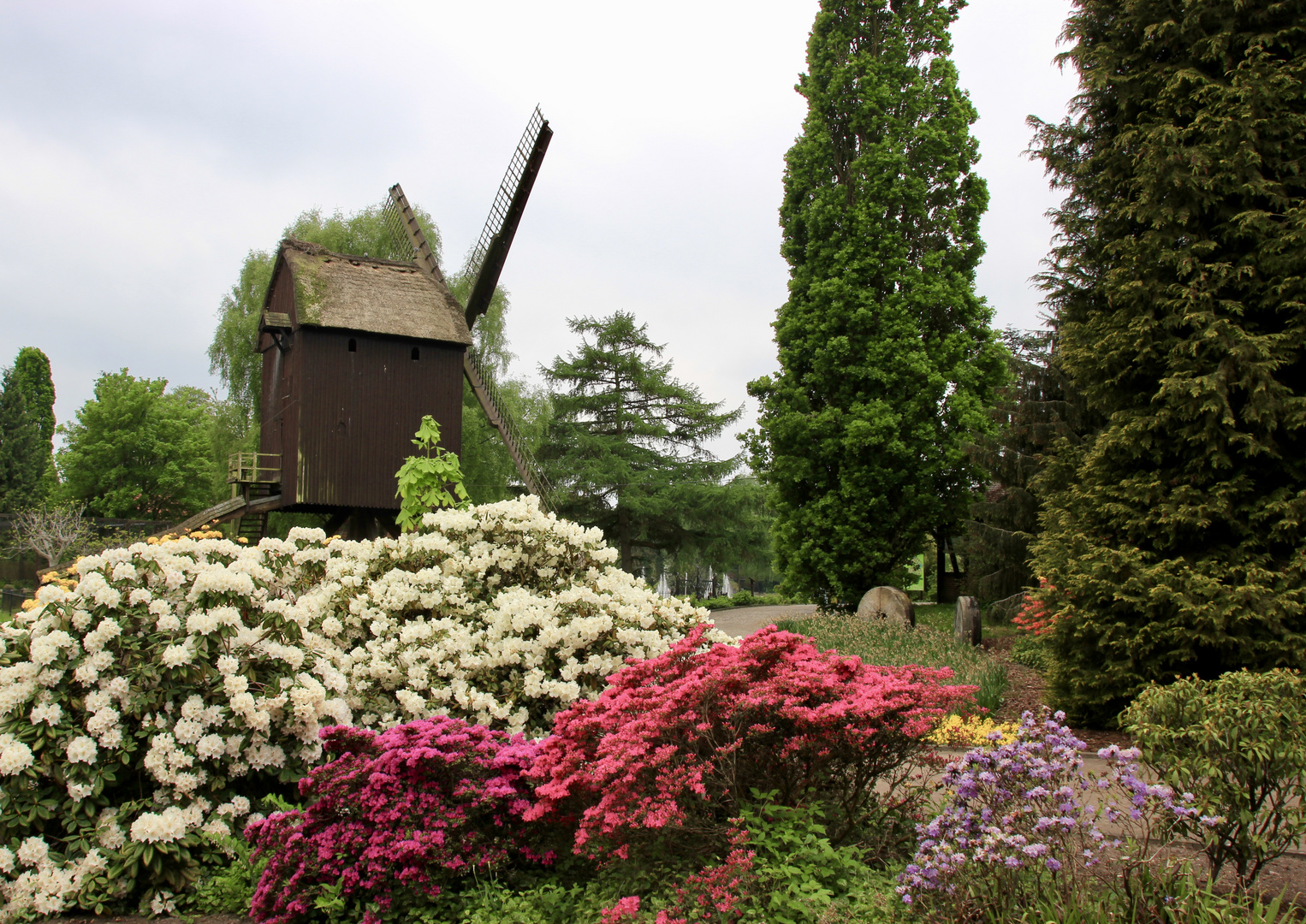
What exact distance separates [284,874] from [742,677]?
2.48 meters

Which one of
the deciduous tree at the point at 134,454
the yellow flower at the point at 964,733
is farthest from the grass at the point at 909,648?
the deciduous tree at the point at 134,454

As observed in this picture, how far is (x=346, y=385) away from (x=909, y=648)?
42.4ft

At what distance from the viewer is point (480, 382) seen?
74.3 feet

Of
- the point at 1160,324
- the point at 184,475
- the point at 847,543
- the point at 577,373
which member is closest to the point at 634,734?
the point at 1160,324

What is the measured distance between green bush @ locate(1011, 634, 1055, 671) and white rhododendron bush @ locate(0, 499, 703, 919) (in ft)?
25.7

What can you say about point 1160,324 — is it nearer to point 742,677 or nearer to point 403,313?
point 742,677

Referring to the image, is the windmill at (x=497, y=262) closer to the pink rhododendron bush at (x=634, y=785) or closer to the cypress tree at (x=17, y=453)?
the pink rhododendron bush at (x=634, y=785)

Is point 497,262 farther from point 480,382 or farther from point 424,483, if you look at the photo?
point 424,483

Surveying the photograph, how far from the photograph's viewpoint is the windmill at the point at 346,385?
18594 millimetres

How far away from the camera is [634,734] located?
152 inches

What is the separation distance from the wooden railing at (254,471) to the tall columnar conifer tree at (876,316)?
35.7 ft

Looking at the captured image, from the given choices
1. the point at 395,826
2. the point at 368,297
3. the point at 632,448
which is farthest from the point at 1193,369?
the point at 632,448

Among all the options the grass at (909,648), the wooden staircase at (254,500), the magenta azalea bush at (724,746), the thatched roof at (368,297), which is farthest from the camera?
the wooden staircase at (254,500)

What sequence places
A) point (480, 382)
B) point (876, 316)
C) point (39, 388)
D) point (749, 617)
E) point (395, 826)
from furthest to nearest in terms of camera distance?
point (39, 388) < point (749, 617) < point (480, 382) < point (876, 316) < point (395, 826)
